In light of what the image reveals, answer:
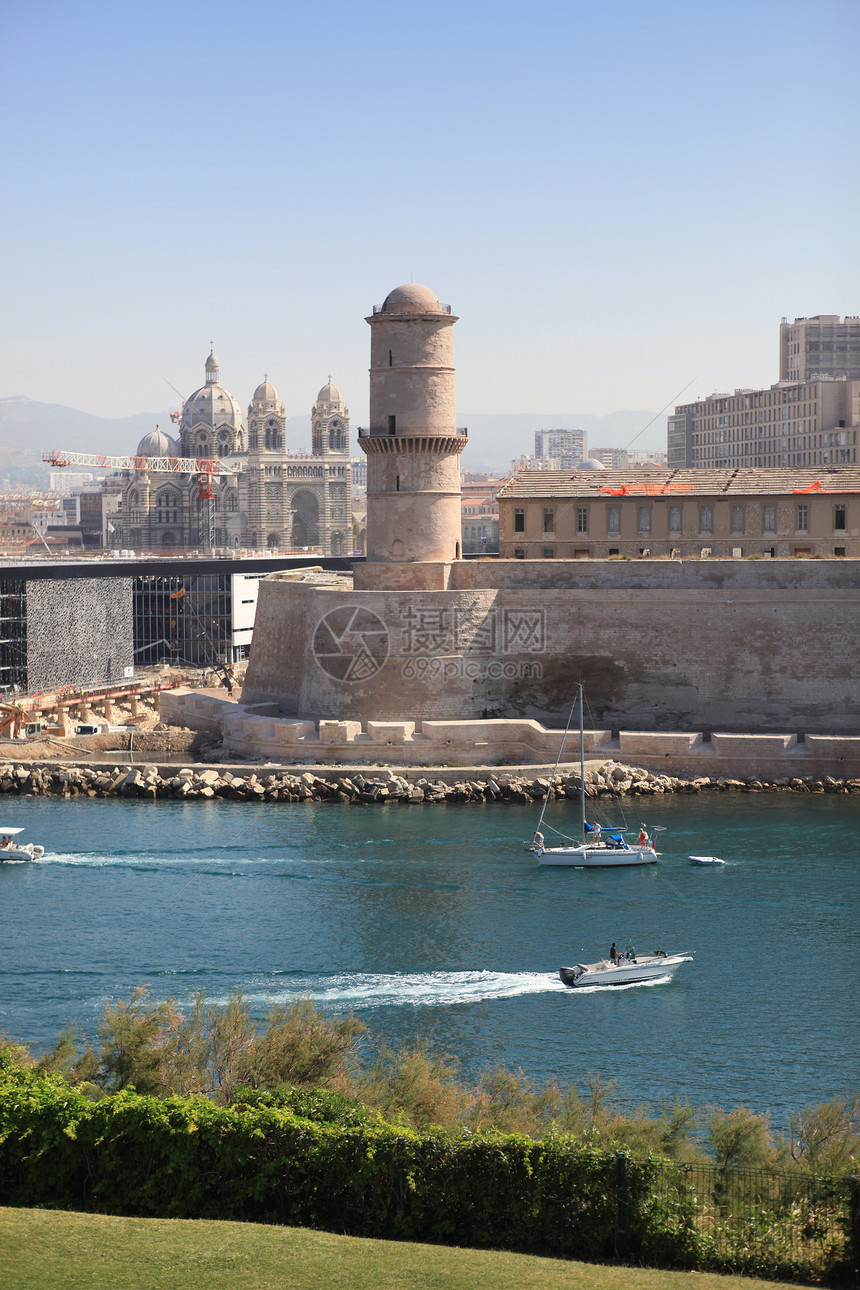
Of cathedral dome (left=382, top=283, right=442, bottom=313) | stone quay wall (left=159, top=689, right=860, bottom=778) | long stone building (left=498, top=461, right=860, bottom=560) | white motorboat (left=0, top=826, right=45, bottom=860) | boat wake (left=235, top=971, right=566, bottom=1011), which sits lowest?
boat wake (left=235, top=971, right=566, bottom=1011)

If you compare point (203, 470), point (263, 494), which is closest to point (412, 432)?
point (263, 494)

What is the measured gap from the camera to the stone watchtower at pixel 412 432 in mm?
41062

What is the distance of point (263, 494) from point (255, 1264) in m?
133

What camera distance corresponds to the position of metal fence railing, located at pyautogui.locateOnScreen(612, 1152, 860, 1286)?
444 inches

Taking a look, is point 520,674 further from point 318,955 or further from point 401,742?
point 318,955

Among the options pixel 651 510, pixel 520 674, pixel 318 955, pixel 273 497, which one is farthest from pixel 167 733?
pixel 273 497

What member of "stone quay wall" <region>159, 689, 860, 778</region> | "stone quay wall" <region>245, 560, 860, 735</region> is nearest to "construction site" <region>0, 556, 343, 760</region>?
"stone quay wall" <region>159, 689, 860, 778</region>

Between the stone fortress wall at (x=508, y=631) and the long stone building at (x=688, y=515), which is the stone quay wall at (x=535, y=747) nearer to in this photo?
the stone fortress wall at (x=508, y=631)

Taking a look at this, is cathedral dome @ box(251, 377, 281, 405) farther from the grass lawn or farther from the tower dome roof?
the grass lawn

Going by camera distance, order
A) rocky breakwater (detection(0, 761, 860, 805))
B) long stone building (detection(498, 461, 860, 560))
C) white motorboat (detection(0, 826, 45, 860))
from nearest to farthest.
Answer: white motorboat (detection(0, 826, 45, 860)) < rocky breakwater (detection(0, 761, 860, 805)) < long stone building (detection(498, 461, 860, 560))

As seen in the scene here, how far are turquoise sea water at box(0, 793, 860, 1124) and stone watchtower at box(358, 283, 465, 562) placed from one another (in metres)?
9.66

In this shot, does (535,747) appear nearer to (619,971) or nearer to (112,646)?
(619,971)

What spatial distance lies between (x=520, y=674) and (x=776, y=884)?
44.9 feet

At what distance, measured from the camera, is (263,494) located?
141625 mm
